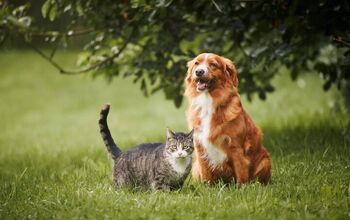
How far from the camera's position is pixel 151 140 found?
8.44 meters

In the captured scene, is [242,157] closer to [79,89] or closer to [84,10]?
[84,10]

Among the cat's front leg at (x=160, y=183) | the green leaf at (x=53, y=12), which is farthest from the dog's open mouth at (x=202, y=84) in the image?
the green leaf at (x=53, y=12)

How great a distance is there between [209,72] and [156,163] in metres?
0.89

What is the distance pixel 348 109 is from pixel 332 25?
335cm

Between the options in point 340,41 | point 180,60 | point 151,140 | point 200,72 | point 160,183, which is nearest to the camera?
point 200,72

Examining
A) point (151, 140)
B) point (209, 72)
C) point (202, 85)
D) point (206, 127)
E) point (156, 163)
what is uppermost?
point (209, 72)

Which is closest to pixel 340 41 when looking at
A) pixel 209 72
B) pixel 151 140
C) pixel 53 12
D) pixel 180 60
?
pixel 209 72

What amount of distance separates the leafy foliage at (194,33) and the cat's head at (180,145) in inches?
52.4

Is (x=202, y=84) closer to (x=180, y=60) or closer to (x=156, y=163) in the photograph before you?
(x=156, y=163)

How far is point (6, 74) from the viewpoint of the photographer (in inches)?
708

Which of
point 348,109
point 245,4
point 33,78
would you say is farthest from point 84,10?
point 33,78

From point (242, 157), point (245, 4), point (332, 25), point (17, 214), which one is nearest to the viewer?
point (17, 214)

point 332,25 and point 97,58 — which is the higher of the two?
point 332,25

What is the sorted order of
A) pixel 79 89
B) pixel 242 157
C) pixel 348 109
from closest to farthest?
pixel 242 157 → pixel 348 109 → pixel 79 89
